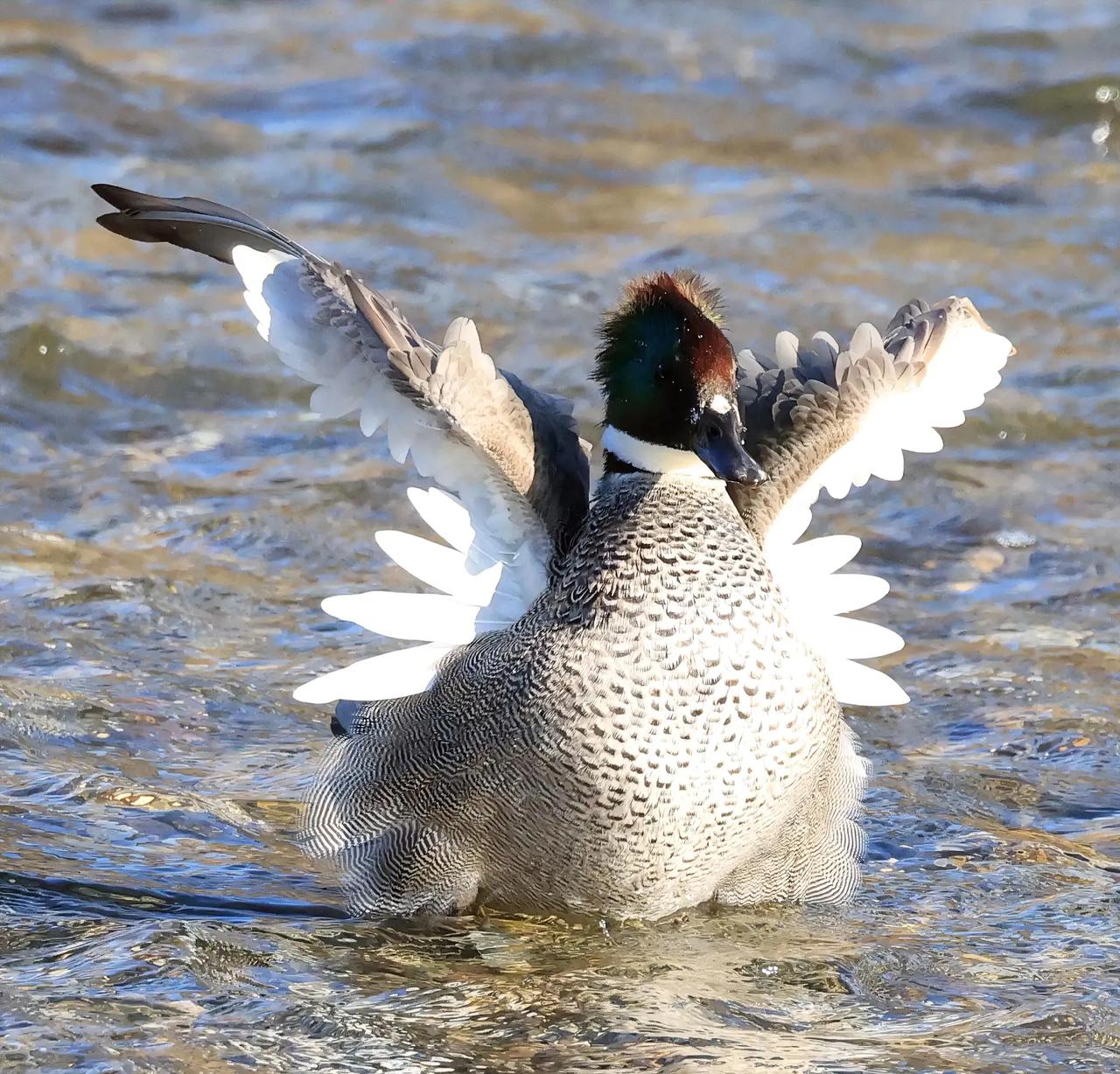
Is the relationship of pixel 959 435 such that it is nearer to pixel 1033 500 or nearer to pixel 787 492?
pixel 1033 500

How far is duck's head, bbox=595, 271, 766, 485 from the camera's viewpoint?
5262 millimetres

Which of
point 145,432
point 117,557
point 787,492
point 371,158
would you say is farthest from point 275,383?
point 787,492

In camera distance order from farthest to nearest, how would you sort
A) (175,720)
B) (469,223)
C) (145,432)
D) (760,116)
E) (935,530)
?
(760,116), (469,223), (145,432), (935,530), (175,720)

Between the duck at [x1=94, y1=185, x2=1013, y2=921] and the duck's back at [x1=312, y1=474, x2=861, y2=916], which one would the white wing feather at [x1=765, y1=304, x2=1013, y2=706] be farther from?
the duck's back at [x1=312, y1=474, x2=861, y2=916]

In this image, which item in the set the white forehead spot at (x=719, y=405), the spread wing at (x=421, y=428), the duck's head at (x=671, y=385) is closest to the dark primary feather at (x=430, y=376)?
the spread wing at (x=421, y=428)

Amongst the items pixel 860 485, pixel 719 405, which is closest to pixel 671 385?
pixel 719 405

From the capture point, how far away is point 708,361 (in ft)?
17.3

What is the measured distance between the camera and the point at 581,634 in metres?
5.20

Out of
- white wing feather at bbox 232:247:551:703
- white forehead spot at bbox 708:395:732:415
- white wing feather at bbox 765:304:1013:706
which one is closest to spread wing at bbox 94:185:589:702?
white wing feather at bbox 232:247:551:703

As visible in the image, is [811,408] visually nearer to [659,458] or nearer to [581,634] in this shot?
[659,458]

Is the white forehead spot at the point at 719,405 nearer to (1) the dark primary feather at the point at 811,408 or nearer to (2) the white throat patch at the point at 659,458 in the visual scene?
(2) the white throat patch at the point at 659,458

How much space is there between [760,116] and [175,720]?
26.4 feet

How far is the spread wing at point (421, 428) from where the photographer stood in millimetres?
5262

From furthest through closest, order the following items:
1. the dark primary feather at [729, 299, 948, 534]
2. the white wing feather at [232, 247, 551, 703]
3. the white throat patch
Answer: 1. the dark primary feather at [729, 299, 948, 534]
2. the white throat patch
3. the white wing feather at [232, 247, 551, 703]
